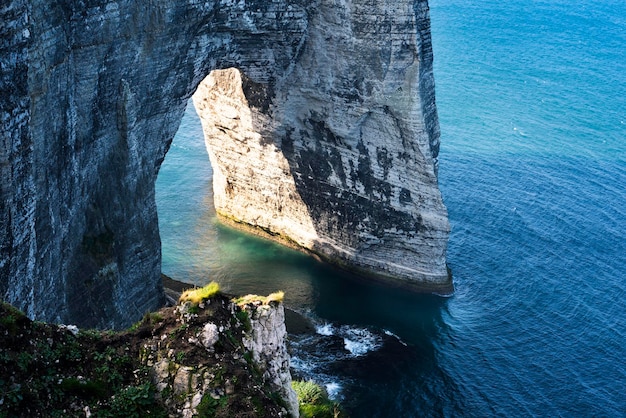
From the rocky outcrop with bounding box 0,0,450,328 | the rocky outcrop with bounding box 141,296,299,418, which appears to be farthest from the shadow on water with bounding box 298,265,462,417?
the rocky outcrop with bounding box 141,296,299,418

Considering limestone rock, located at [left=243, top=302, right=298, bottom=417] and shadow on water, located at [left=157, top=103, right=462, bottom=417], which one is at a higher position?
limestone rock, located at [left=243, top=302, right=298, bottom=417]

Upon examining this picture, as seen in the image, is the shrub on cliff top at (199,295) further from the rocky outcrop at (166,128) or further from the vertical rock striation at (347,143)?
the vertical rock striation at (347,143)

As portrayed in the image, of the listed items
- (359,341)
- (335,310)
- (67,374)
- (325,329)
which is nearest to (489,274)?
(335,310)

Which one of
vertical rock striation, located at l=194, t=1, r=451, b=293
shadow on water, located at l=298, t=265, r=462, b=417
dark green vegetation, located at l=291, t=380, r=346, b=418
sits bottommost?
shadow on water, located at l=298, t=265, r=462, b=417

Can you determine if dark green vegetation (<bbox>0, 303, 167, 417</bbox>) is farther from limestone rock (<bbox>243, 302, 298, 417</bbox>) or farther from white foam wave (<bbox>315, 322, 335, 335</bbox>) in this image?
white foam wave (<bbox>315, 322, 335, 335</bbox>)

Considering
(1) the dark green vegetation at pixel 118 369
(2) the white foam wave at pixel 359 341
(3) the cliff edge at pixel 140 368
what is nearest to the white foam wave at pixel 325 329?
(2) the white foam wave at pixel 359 341

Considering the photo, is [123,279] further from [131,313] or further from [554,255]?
[554,255]

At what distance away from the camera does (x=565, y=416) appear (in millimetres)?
40031

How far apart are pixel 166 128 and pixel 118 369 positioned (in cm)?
2368

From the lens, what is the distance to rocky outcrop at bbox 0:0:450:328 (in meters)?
26.5

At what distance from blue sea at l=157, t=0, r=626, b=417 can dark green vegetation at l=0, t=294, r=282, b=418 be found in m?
23.1

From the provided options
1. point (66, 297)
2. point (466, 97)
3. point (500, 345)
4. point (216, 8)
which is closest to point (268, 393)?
point (66, 297)

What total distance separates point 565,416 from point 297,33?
25.3 metres

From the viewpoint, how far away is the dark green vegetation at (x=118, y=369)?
1652cm
